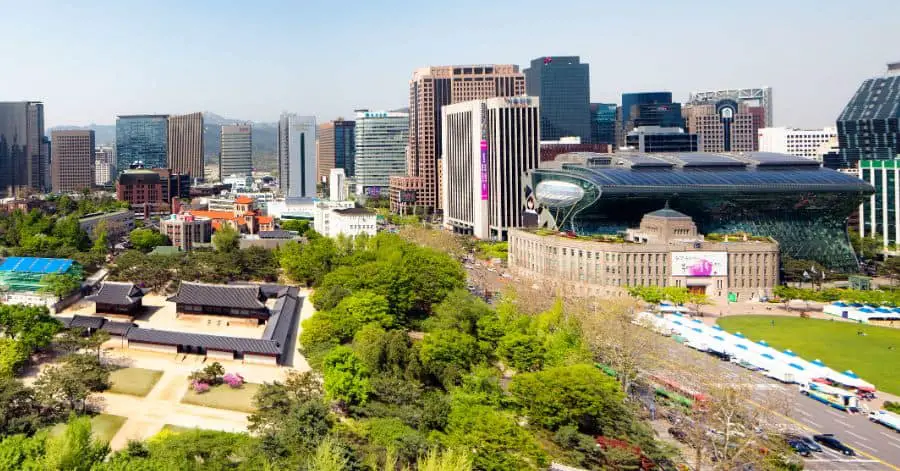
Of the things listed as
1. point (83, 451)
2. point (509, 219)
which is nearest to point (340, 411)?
point (83, 451)

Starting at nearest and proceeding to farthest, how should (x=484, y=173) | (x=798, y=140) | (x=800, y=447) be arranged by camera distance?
1. (x=800, y=447)
2. (x=484, y=173)
3. (x=798, y=140)

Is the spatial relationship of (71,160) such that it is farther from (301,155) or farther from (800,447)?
(800,447)

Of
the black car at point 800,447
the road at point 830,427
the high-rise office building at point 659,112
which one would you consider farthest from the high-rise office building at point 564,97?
the black car at point 800,447

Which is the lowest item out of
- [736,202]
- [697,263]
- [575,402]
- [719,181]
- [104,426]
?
[104,426]

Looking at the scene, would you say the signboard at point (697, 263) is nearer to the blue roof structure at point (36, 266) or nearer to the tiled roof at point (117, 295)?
the tiled roof at point (117, 295)

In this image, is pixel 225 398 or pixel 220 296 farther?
pixel 220 296

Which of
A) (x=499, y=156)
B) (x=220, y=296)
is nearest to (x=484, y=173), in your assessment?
(x=499, y=156)
